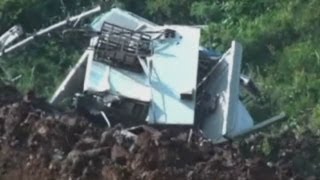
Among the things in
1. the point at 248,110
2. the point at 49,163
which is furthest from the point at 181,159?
the point at 248,110

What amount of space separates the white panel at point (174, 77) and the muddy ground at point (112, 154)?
14.6 inches

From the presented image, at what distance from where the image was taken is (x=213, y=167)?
11.2m

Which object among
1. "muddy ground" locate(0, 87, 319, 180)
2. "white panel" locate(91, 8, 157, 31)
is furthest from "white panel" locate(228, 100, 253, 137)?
"white panel" locate(91, 8, 157, 31)

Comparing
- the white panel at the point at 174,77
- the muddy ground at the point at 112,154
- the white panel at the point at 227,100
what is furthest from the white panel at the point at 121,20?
the muddy ground at the point at 112,154

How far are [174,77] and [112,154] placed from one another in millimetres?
1792

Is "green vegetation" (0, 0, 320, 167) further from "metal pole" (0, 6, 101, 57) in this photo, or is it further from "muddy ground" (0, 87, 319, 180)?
"muddy ground" (0, 87, 319, 180)

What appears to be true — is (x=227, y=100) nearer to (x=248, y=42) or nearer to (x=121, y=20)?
(x=121, y=20)

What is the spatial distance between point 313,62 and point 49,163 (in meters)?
3.74

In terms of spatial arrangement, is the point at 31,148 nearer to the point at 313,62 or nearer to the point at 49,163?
the point at 49,163

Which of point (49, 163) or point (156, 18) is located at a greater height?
point (49, 163)

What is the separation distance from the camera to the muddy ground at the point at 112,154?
1094cm

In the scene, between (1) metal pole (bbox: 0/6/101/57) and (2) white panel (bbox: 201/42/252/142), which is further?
(1) metal pole (bbox: 0/6/101/57)

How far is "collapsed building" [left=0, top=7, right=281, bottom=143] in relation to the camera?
1259 cm

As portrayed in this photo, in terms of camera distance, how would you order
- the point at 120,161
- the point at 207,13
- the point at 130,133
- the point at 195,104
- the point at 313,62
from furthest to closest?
the point at 207,13, the point at 313,62, the point at 195,104, the point at 130,133, the point at 120,161
